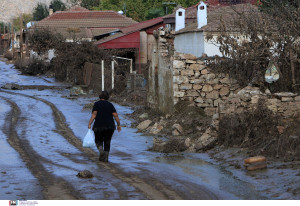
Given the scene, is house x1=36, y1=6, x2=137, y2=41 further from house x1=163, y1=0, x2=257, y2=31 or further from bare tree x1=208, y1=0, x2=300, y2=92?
bare tree x1=208, y1=0, x2=300, y2=92

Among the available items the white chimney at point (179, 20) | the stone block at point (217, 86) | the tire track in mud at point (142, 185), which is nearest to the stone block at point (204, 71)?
the stone block at point (217, 86)

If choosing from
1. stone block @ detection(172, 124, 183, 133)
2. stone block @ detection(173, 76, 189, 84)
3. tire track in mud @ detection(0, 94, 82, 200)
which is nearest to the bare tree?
stone block @ detection(173, 76, 189, 84)

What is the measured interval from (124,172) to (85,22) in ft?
185

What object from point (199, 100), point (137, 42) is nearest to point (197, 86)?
point (199, 100)

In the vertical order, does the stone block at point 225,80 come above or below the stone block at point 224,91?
above

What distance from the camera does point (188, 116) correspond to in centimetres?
1745

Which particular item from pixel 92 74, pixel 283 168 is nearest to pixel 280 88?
pixel 283 168

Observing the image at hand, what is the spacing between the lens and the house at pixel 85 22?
62.6 m

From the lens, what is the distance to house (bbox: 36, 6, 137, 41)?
62641mm

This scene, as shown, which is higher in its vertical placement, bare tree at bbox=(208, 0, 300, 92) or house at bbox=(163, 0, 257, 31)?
house at bbox=(163, 0, 257, 31)

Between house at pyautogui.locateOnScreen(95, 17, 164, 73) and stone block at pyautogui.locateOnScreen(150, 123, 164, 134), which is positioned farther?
house at pyautogui.locateOnScreen(95, 17, 164, 73)

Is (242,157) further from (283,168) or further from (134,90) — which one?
(134,90)

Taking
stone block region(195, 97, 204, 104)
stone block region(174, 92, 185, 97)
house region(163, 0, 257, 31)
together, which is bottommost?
stone block region(195, 97, 204, 104)

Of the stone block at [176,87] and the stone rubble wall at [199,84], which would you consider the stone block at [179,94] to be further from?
the stone block at [176,87]
